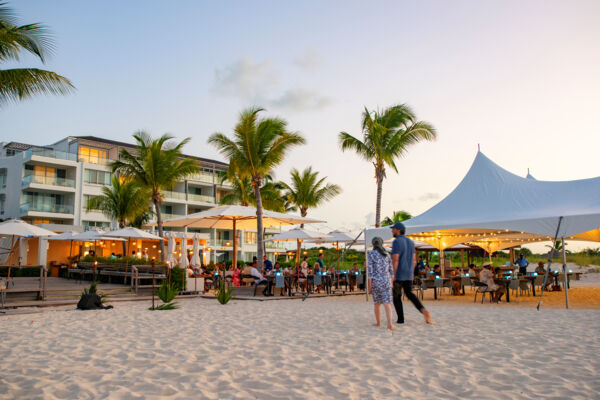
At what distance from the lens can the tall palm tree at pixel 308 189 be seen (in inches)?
1265

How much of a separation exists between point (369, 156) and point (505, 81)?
6.96 m

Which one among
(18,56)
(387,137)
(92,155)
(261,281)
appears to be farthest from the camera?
(92,155)

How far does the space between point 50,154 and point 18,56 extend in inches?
1192

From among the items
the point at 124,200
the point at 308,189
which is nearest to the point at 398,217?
the point at 308,189

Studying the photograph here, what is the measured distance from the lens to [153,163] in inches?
947

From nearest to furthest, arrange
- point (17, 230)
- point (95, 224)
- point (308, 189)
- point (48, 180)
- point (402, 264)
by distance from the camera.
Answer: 1. point (402, 264)
2. point (17, 230)
3. point (308, 189)
4. point (48, 180)
5. point (95, 224)

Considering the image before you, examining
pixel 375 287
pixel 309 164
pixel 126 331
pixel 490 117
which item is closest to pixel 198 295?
pixel 126 331

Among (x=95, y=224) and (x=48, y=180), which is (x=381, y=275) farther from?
(x=95, y=224)

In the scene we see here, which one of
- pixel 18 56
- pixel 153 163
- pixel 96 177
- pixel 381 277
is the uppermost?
pixel 96 177

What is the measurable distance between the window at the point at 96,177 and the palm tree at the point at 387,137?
2492 centimetres

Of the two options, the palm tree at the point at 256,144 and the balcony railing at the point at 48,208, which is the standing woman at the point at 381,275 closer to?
the palm tree at the point at 256,144

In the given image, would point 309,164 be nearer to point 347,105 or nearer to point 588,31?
point 347,105

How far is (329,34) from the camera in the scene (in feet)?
50.4

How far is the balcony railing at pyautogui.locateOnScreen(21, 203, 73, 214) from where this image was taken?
3372cm
